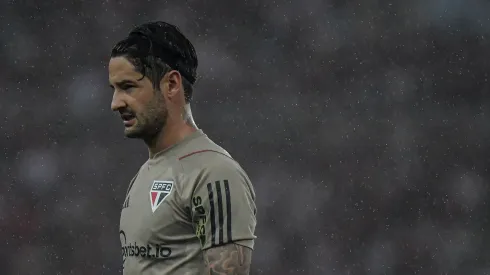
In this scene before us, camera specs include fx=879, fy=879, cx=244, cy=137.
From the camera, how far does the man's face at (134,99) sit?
7.77ft

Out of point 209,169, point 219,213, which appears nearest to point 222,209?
point 219,213

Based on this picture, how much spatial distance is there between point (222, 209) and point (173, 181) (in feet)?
0.65

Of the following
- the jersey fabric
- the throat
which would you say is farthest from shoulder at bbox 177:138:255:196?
the throat

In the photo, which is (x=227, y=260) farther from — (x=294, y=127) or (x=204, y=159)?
(x=294, y=127)

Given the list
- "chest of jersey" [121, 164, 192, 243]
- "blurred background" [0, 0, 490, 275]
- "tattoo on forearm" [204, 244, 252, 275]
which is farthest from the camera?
"blurred background" [0, 0, 490, 275]

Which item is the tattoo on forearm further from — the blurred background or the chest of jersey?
the blurred background

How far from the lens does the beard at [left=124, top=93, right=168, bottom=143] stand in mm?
2375

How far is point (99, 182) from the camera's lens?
26.0 ft

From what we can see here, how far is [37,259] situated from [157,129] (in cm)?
554

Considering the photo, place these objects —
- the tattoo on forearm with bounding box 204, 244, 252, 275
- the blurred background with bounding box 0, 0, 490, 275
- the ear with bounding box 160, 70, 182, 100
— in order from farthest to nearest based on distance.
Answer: the blurred background with bounding box 0, 0, 490, 275
the ear with bounding box 160, 70, 182, 100
the tattoo on forearm with bounding box 204, 244, 252, 275

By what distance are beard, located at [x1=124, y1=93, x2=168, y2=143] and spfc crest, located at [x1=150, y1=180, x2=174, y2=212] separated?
0.49 ft

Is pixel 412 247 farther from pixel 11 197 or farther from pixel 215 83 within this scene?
pixel 11 197

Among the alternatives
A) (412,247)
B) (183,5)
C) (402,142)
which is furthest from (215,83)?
(412,247)

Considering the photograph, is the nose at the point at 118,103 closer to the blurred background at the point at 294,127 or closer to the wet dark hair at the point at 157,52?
the wet dark hair at the point at 157,52
